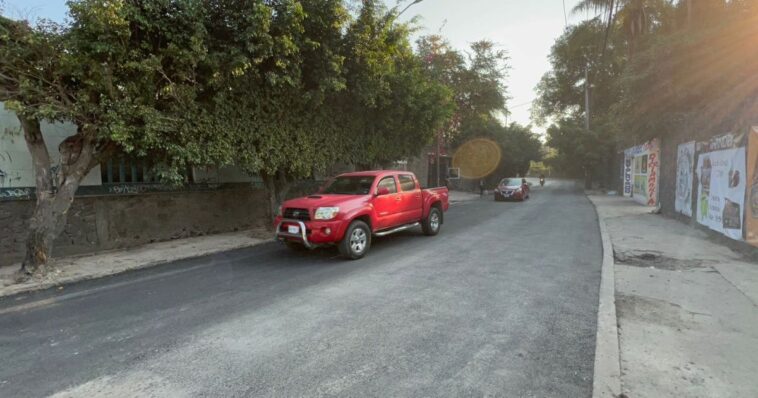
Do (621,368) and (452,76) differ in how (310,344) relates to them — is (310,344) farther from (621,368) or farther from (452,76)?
(452,76)

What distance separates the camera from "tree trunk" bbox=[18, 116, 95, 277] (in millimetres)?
6523

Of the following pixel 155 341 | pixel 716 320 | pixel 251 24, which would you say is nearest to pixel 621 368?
pixel 716 320

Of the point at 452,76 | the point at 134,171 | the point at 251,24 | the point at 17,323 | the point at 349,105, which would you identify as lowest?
the point at 17,323

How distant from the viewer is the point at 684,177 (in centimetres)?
1177

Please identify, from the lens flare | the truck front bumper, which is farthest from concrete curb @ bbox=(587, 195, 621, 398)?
the lens flare

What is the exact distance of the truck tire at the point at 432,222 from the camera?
9.76 m

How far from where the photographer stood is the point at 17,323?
4570 millimetres

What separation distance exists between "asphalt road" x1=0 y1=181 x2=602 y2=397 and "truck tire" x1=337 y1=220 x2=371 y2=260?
0.23 metres

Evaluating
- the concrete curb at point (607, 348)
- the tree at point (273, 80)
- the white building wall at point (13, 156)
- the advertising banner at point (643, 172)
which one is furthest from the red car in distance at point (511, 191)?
the white building wall at point (13, 156)

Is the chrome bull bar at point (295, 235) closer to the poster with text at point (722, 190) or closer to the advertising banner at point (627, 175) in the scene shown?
the poster with text at point (722, 190)

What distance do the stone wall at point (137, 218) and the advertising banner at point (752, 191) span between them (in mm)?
12017

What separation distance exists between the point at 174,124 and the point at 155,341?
500 cm

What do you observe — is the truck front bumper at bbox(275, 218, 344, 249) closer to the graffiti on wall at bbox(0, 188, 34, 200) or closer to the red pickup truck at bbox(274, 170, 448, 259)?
the red pickup truck at bbox(274, 170, 448, 259)

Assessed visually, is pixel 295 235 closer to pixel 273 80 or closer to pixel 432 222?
pixel 273 80
